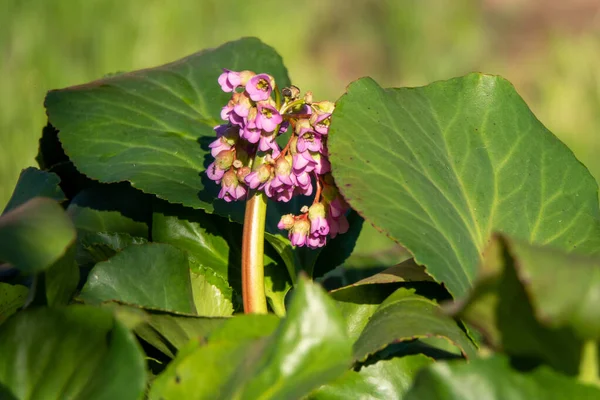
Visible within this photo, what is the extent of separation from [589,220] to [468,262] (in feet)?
0.50

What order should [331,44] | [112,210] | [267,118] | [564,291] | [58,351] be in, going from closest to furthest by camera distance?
[564,291]
[58,351]
[267,118]
[112,210]
[331,44]

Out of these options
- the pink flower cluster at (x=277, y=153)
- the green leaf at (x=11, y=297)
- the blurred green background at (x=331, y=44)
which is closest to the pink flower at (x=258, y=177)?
the pink flower cluster at (x=277, y=153)

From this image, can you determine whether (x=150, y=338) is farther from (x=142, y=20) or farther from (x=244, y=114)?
(x=142, y=20)

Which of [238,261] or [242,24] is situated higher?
[242,24]

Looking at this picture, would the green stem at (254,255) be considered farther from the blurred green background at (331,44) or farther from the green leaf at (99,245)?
the blurred green background at (331,44)

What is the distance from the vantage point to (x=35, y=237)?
589mm

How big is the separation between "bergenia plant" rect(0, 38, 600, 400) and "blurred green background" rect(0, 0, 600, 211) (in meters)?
1.73

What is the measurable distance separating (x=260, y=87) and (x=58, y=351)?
28 centimetres

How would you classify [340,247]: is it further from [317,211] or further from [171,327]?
[171,327]

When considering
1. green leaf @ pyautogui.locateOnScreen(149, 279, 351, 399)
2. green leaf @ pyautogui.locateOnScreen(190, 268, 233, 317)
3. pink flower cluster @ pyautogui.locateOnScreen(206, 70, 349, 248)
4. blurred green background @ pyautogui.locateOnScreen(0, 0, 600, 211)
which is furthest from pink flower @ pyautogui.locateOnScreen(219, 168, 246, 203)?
blurred green background @ pyautogui.locateOnScreen(0, 0, 600, 211)

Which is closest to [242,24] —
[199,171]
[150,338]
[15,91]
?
[15,91]

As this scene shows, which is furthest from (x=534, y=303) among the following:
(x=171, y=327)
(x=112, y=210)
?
(x=112, y=210)

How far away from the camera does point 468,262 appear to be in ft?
2.58

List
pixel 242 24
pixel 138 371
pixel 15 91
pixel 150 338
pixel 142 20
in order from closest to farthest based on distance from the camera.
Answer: pixel 138 371
pixel 150 338
pixel 15 91
pixel 142 20
pixel 242 24
